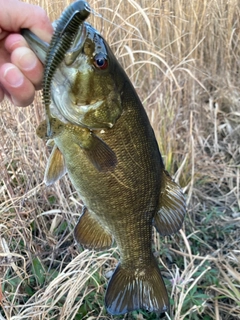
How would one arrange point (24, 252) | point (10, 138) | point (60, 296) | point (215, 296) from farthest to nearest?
1. point (10, 138)
2. point (24, 252)
3. point (215, 296)
4. point (60, 296)

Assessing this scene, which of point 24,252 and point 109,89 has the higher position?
point 109,89

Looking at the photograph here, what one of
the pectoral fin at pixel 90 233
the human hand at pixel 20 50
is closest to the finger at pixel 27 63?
the human hand at pixel 20 50

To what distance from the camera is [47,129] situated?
1.00 m

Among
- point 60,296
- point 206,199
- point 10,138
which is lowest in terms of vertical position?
point 206,199

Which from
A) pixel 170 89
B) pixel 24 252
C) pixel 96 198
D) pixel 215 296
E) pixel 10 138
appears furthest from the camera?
pixel 170 89

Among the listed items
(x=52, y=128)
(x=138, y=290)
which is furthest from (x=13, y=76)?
(x=138, y=290)

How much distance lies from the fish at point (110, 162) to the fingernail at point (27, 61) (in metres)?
0.06

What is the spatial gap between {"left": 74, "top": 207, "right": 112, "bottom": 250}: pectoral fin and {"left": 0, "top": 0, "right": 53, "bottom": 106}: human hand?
37 centimetres

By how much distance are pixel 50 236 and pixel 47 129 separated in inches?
45.2

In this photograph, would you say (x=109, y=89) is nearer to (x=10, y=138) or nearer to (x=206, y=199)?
(x=10, y=138)

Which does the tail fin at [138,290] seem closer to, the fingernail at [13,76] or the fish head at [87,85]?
the fish head at [87,85]

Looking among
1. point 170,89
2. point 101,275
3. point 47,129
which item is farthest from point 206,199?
point 47,129

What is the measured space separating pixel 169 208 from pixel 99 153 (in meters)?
0.34

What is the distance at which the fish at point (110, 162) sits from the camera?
102 cm
